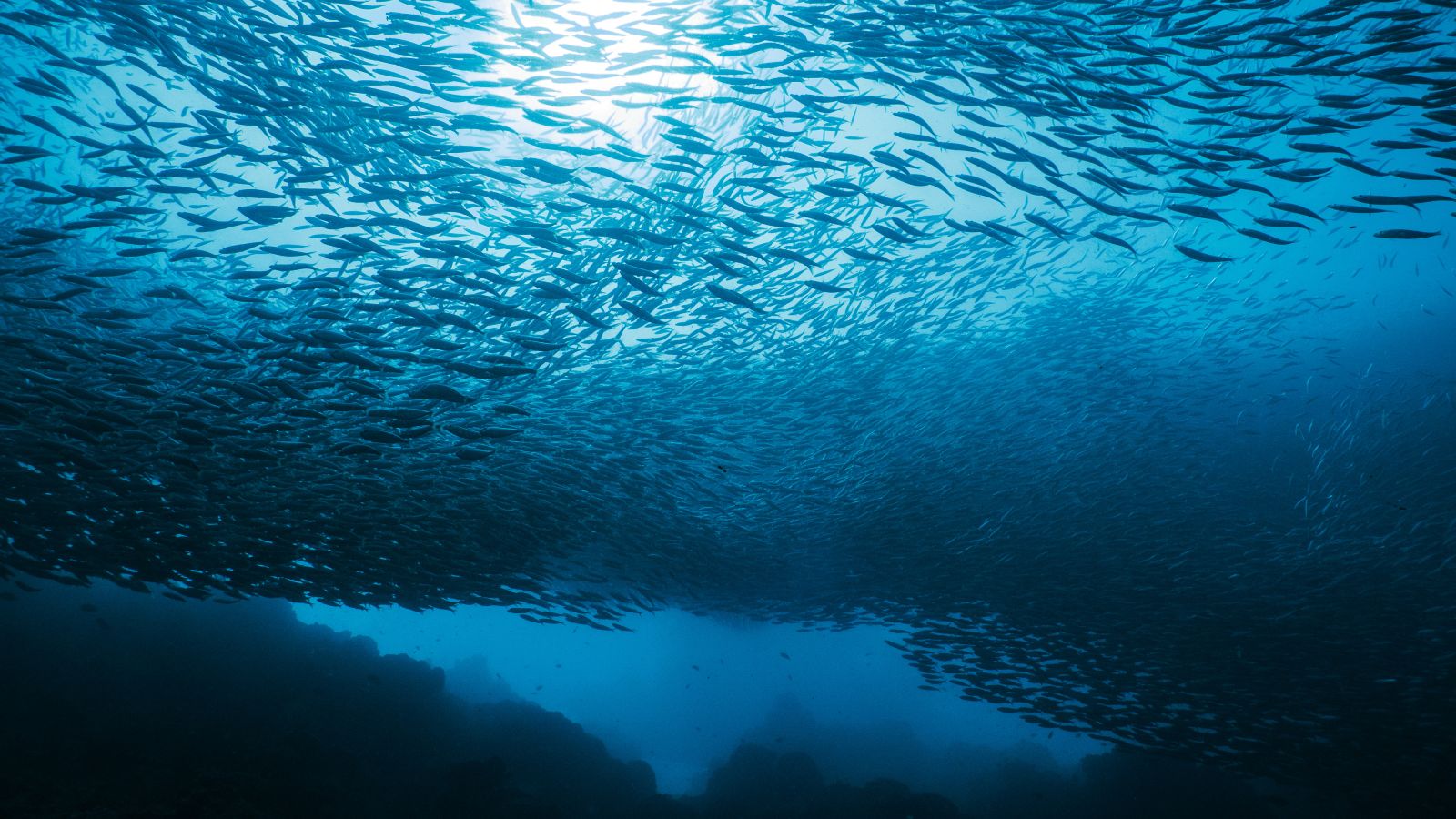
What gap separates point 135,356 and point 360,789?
372 inches

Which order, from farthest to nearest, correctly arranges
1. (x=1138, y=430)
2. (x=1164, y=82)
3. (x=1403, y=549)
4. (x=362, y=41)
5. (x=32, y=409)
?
(x=1138, y=430)
(x=1403, y=549)
(x=32, y=409)
(x=1164, y=82)
(x=362, y=41)

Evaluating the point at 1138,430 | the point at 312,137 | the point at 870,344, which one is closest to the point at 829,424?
the point at 870,344

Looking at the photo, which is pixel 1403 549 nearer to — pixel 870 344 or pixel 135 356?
pixel 870 344

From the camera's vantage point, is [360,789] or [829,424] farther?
[360,789]

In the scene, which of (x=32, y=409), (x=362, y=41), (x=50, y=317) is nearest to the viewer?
(x=362, y=41)

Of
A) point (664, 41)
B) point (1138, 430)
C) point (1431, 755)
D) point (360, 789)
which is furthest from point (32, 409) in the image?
point (1431, 755)

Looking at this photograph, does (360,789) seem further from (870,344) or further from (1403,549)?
(1403,549)

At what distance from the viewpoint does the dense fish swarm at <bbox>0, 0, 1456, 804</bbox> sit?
18.1 feet

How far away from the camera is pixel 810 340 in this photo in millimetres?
9703

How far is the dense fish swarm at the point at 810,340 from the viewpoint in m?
5.50

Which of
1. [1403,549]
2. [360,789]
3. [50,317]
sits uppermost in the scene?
[50,317]

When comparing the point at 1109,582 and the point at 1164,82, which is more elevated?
the point at 1164,82

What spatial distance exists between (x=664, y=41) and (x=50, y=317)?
27.2ft

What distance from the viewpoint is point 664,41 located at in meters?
6.03
